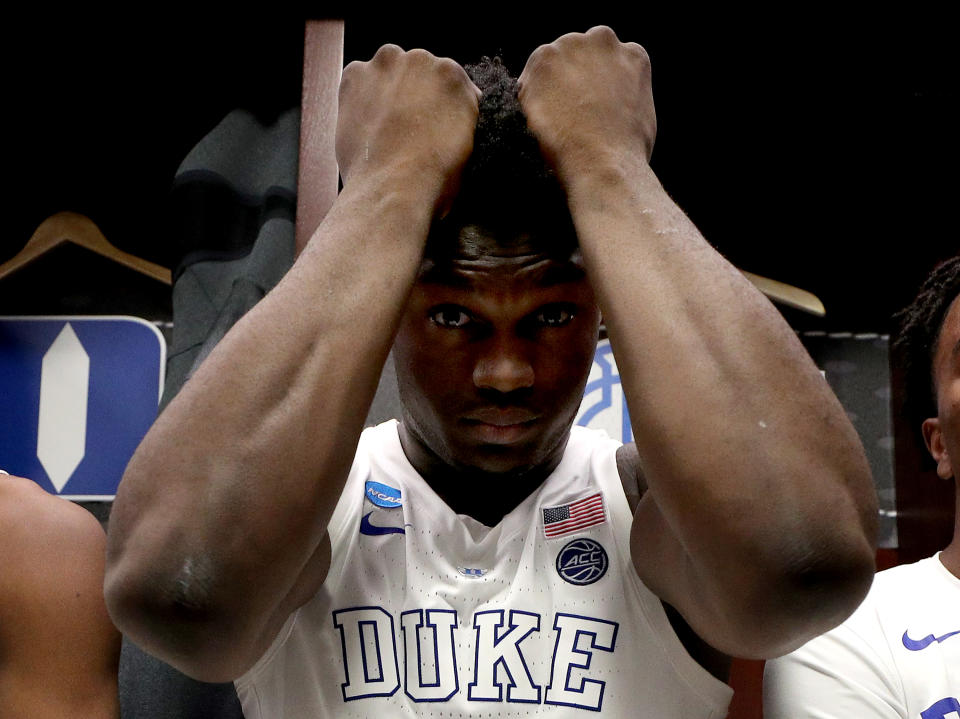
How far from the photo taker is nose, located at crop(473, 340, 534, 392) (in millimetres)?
917

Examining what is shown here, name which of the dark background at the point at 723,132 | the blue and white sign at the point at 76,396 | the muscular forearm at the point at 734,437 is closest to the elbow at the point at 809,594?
the muscular forearm at the point at 734,437

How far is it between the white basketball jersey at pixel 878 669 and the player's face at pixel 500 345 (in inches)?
15.9

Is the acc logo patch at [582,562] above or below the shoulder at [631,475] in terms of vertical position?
below

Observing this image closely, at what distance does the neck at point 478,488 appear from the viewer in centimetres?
107

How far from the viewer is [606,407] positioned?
1841 millimetres

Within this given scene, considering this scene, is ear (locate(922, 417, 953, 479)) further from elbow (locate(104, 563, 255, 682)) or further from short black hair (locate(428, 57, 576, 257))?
elbow (locate(104, 563, 255, 682))

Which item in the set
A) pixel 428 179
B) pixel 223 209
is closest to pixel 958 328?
pixel 428 179

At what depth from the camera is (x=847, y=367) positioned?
79.0 inches

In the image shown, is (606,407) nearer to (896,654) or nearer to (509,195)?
(896,654)

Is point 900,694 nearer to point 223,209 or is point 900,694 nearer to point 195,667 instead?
point 195,667

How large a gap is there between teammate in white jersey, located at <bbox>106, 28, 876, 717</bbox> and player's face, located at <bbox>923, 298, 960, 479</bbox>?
19.8 inches

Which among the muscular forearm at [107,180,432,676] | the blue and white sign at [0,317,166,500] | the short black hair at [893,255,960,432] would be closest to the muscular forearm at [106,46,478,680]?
the muscular forearm at [107,180,432,676]

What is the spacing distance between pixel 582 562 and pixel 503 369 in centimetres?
23

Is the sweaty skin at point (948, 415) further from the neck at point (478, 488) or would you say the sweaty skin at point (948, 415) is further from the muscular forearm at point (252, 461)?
the muscular forearm at point (252, 461)
